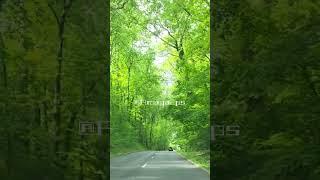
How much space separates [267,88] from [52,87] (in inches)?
107

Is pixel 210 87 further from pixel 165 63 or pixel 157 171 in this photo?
pixel 165 63

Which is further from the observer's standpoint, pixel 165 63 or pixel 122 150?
pixel 122 150

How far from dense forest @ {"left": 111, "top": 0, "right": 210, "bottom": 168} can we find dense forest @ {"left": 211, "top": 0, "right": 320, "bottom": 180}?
5.92 m

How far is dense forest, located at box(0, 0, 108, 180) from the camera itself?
7.00 meters

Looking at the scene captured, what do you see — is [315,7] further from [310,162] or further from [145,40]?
[145,40]

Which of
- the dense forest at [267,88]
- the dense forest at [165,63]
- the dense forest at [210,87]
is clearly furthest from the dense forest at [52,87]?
the dense forest at [165,63]

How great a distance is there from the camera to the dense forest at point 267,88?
6793 millimetres

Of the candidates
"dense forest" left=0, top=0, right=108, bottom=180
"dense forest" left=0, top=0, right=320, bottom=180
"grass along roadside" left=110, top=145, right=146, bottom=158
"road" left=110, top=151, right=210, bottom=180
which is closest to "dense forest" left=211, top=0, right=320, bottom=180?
"dense forest" left=0, top=0, right=320, bottom=180

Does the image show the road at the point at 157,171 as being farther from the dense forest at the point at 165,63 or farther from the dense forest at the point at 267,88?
the dense forest at the point at 267,88

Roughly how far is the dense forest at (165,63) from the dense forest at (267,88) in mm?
5916

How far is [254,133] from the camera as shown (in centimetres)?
683

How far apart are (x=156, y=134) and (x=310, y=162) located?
34.1 metres

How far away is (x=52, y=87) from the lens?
7.11 m

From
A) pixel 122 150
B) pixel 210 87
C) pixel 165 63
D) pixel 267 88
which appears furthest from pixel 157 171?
pixel 122 150
